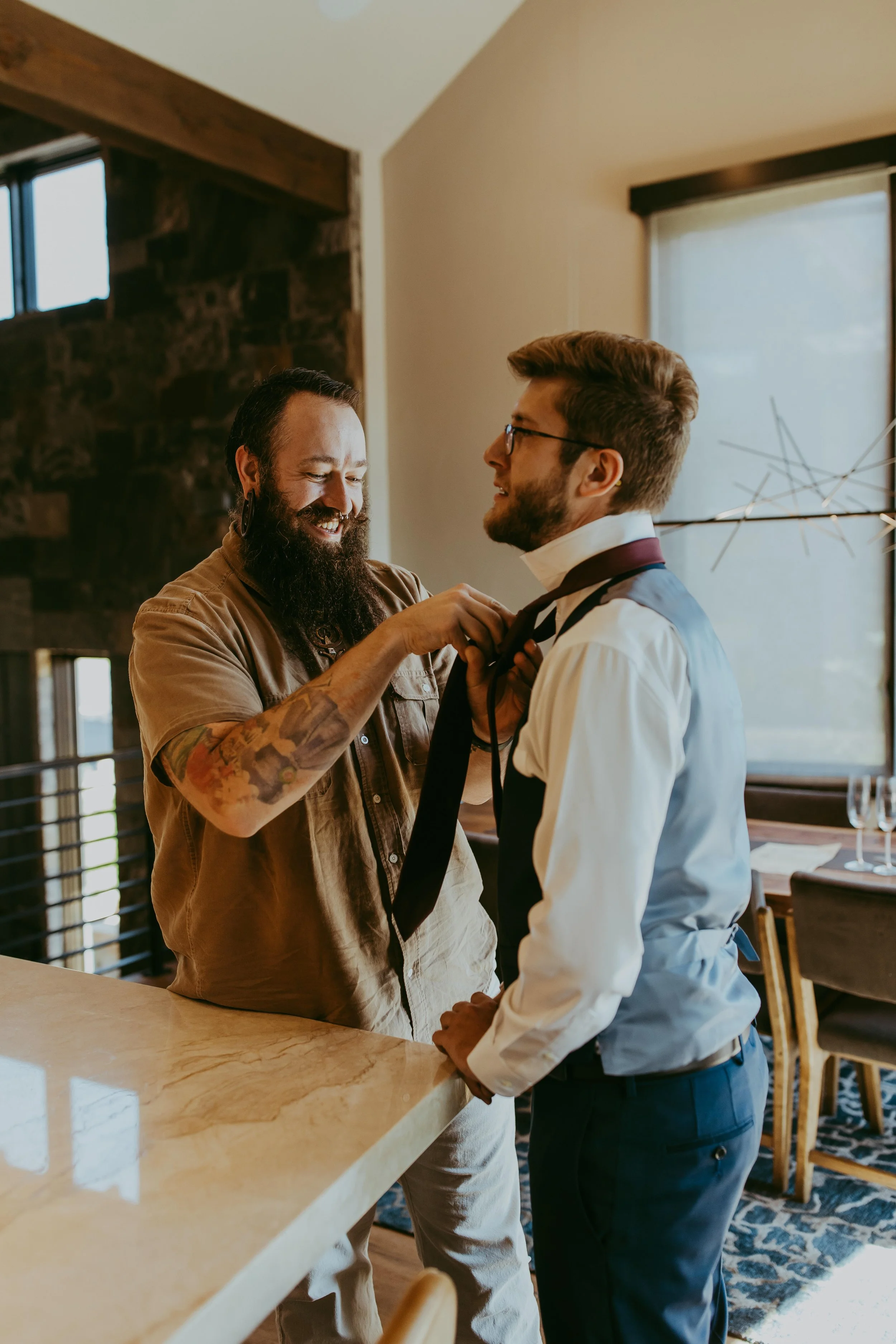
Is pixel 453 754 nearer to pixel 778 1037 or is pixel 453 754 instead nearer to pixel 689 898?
pixel 689 898

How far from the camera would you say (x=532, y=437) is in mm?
1252

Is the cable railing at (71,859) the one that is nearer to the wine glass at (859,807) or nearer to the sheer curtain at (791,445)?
the sheer curtain at (791,445)

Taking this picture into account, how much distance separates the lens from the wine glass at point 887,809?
2.79 metres

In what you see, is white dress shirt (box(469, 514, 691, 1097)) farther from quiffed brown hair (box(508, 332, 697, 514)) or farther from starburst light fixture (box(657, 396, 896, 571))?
starburst light fixture (box(657, 396, 896, 571))

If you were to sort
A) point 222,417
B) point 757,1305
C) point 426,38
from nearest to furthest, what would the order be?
point 757,1305 < point 426,38 < point 222,417

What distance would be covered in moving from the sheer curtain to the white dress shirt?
10.3ft

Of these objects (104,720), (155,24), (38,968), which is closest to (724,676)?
(38,968)

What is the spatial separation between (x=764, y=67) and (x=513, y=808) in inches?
150

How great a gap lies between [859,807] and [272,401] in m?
2.11

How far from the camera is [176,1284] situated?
78 centimetres

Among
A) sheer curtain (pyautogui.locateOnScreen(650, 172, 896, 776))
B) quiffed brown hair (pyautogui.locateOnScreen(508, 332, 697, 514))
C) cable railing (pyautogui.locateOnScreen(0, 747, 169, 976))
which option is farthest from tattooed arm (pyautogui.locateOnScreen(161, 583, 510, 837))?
cable railing (pyautogui.locateOnScreen(0, 747, 169, 976))

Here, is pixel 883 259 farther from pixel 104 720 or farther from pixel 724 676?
pixel 104 720

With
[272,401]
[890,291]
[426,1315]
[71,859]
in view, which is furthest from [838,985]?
[71,859]

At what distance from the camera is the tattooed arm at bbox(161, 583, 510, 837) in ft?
4.09
